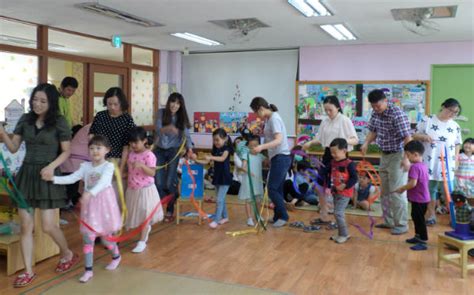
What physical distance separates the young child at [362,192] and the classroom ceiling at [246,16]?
87.0 inches

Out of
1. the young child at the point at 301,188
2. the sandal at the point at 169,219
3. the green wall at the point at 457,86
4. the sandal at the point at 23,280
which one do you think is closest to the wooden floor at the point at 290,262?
the sandal at the point at 23,280

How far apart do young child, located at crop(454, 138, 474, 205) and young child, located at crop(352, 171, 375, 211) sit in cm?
120

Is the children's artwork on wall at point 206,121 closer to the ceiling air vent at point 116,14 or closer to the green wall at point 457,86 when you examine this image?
the ceiling air vent at point 116,14

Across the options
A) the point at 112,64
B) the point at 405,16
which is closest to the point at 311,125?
the point at 405,16

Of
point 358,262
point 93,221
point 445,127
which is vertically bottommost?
point 358,262

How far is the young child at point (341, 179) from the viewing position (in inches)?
190

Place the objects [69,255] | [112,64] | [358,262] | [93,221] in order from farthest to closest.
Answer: [112,64], [358,262], [69,255], [93,221]

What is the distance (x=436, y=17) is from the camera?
6.03 meters

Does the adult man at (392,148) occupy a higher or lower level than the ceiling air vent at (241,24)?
lower

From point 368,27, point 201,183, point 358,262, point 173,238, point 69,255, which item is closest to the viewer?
point 69,255

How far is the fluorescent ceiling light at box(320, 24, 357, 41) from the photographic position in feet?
22.2

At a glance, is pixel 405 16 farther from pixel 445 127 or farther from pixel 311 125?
pixel 311 125

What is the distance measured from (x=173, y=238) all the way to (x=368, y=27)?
4189mm

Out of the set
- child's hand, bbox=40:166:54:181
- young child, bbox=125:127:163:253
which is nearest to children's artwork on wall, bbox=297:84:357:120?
young child, bbox=125:127:163:253
